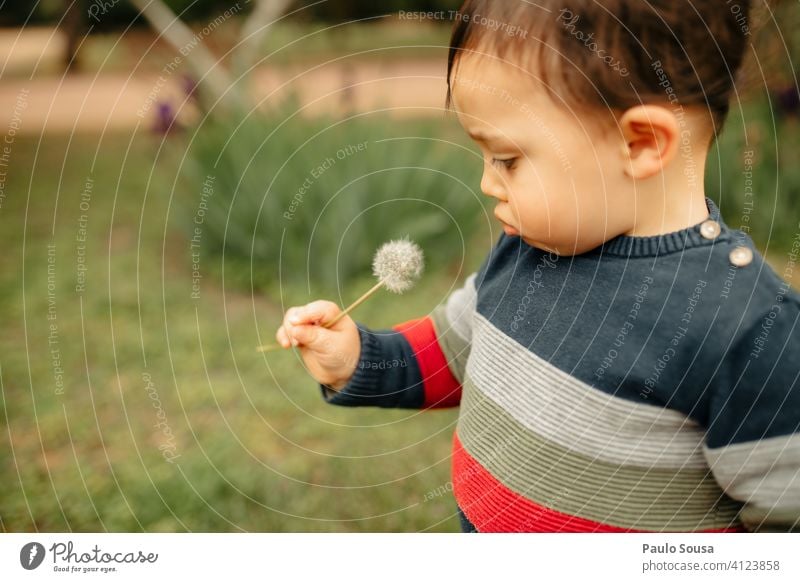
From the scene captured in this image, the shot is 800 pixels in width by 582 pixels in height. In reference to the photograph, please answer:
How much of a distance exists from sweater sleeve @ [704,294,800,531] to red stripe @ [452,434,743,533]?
132 mm

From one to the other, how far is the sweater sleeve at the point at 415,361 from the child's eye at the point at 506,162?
0.19 meters

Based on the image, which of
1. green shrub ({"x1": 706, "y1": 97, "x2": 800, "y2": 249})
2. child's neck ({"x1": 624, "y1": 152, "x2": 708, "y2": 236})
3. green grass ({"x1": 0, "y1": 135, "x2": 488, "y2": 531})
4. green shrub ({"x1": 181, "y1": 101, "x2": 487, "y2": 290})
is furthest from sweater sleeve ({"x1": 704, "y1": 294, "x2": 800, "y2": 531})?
green shrub ({"x1": 706, "y1": 97, "x2": 800, "y2": 249})

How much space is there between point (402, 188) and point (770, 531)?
1504 millimetres

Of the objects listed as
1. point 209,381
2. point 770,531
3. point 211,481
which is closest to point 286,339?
point 770,531

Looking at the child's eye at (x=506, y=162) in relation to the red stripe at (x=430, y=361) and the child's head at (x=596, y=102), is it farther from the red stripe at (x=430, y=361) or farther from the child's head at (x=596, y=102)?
the red stripe at (x=430, y=361)

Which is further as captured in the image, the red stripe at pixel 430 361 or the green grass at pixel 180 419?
the green grass at pixel 180 419

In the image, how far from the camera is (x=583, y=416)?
27.5 inches

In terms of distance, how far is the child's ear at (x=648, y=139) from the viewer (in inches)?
24.9

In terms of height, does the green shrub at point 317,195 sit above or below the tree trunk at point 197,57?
below

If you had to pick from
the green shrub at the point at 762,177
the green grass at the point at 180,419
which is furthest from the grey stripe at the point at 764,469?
the green shrub at the point at 762,177

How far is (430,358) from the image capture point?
87 cm

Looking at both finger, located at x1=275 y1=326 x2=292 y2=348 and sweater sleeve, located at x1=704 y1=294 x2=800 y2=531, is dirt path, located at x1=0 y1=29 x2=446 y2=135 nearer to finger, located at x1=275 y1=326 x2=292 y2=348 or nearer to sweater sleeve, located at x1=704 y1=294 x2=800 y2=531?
finger, located at x1=275 y1=326 x2=292 y2=348

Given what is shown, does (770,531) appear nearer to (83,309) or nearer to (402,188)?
(402,188)

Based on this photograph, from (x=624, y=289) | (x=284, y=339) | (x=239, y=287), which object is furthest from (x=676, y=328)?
(x=239, y=287)
